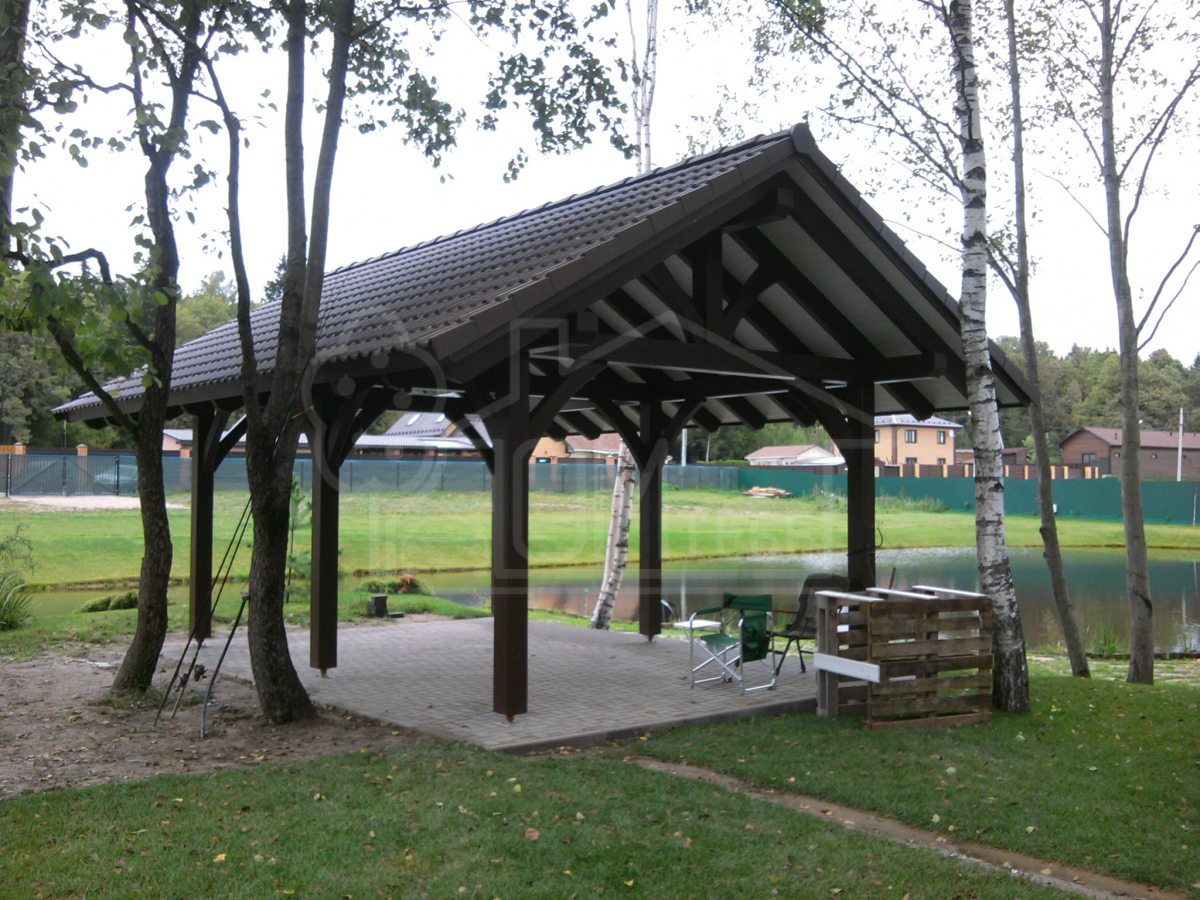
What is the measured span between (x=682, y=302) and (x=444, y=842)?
4343 mm

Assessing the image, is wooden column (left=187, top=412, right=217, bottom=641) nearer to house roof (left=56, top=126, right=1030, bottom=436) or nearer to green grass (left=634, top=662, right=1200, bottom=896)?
house roof (left=56, top=126, right=1030, bottom=436)

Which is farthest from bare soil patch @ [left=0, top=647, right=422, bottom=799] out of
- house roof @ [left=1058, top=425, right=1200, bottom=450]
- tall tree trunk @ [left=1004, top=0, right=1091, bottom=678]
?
house roof @ [left=1058, top=425, right=1200, bottom=450]

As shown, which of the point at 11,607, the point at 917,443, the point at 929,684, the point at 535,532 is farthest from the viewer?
the point at 917,443

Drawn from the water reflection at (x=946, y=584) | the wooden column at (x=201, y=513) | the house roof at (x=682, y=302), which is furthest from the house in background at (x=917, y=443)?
the wooden column at (x=201, y=513)

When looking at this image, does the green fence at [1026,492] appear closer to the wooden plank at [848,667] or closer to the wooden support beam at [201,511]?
the wooden support beam at [201,511]

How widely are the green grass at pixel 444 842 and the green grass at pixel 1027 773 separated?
55 centimetres

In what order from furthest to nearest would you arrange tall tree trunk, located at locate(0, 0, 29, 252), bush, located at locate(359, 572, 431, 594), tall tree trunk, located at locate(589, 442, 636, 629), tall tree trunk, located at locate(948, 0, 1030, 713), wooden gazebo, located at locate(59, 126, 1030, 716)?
bush, located at locate(359, 572, 431, 594), tall tree trunk, located at locate(589, 442, 636, 629), tall tree trunk, located at locate(948, 0, 1030, 713), wooden gazebo, located at locate(59, 126, 1030, 716), tall tree trunk, located at locate(0, 0, 29, 252)

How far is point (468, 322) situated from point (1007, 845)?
381 centimetres

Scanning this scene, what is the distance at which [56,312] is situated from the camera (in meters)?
5.88

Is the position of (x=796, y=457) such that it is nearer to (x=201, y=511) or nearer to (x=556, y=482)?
(x=556, y=482)

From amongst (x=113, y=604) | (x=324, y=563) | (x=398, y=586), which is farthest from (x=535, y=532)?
(x=324, y=563)

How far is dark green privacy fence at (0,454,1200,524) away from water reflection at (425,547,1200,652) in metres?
6.71

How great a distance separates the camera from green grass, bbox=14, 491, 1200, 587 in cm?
2145

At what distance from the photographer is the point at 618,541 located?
13781 millimetres
